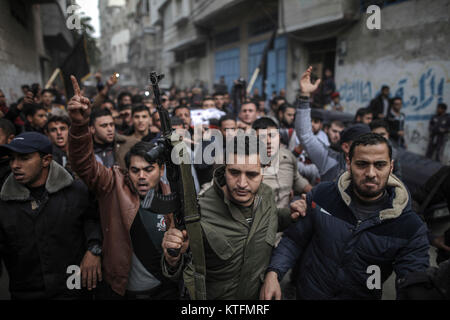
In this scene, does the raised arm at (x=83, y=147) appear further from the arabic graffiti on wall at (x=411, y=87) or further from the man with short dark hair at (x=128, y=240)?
the arabic graffiti on wall at (x=411, y=87)

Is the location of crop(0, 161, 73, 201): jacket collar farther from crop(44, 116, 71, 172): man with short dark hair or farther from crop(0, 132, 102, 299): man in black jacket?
crop(44, 116, 71, 172): man with short dark hair

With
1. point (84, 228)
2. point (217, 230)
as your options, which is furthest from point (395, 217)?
point (84, 228)

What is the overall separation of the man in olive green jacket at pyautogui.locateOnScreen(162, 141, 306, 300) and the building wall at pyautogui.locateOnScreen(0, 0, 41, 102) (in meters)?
7.44

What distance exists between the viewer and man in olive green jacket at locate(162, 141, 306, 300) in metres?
1.86

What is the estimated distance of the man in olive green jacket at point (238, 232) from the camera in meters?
1.86

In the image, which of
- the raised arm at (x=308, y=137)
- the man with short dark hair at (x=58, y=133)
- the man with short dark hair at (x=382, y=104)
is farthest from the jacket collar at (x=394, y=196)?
the man with short dark hair at (x=382, y=104)

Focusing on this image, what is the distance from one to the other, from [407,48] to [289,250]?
834 centimetres

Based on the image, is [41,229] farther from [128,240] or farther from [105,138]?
[105,138]

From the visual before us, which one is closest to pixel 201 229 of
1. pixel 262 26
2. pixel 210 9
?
pixel 262 26

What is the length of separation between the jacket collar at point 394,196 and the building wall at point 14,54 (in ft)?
26.4

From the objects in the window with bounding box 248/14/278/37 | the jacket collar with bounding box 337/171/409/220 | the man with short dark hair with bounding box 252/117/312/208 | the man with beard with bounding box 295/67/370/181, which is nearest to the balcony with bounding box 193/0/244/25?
the window with bounding box 248/14/278/37

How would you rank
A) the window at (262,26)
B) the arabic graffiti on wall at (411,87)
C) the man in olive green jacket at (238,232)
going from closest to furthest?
the man in olive green jacket at (238,232) < the arabic graffiti on wall at (411,87) < the window at (262,26)

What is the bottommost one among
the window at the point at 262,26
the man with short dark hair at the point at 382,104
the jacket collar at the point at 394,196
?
the jacket collar at the point at 394,196

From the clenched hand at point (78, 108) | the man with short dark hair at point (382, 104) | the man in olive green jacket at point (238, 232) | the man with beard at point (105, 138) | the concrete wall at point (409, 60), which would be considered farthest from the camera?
the man with short dark hair at point (382, 104)
